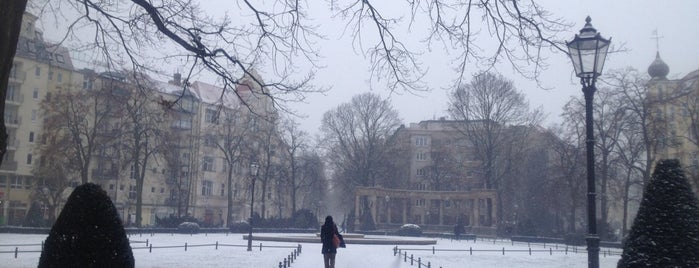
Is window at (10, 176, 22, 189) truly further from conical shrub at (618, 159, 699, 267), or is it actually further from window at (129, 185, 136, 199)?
conical shrub at (618, 159, 699, 267)

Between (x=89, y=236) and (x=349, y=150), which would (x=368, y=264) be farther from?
(x=349, y=150)

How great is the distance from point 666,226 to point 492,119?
4898 cm

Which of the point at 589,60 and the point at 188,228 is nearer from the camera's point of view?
the point at 589,60


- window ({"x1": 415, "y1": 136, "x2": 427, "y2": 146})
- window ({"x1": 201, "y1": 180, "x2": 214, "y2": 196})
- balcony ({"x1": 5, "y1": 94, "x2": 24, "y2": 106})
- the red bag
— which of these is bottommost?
the red bag

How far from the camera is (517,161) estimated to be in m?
59.8

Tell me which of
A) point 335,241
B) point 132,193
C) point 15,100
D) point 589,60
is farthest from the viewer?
point 132,193

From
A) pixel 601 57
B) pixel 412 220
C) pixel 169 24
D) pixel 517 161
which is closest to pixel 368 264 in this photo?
pixel 169 24

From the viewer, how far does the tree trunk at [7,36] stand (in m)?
7.66

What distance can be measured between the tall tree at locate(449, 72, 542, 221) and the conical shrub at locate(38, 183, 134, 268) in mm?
45709

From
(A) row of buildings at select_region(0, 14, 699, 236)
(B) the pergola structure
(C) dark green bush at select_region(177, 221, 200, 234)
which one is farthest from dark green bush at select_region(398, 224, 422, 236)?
(C) dark green bush at select_region(177, 221, 200, 234)

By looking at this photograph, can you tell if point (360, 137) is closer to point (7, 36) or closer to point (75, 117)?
point (75, 117)

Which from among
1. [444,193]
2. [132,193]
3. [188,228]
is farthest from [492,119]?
[132,193]

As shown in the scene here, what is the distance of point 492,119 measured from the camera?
186 ft

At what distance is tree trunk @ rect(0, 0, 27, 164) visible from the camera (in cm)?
766
